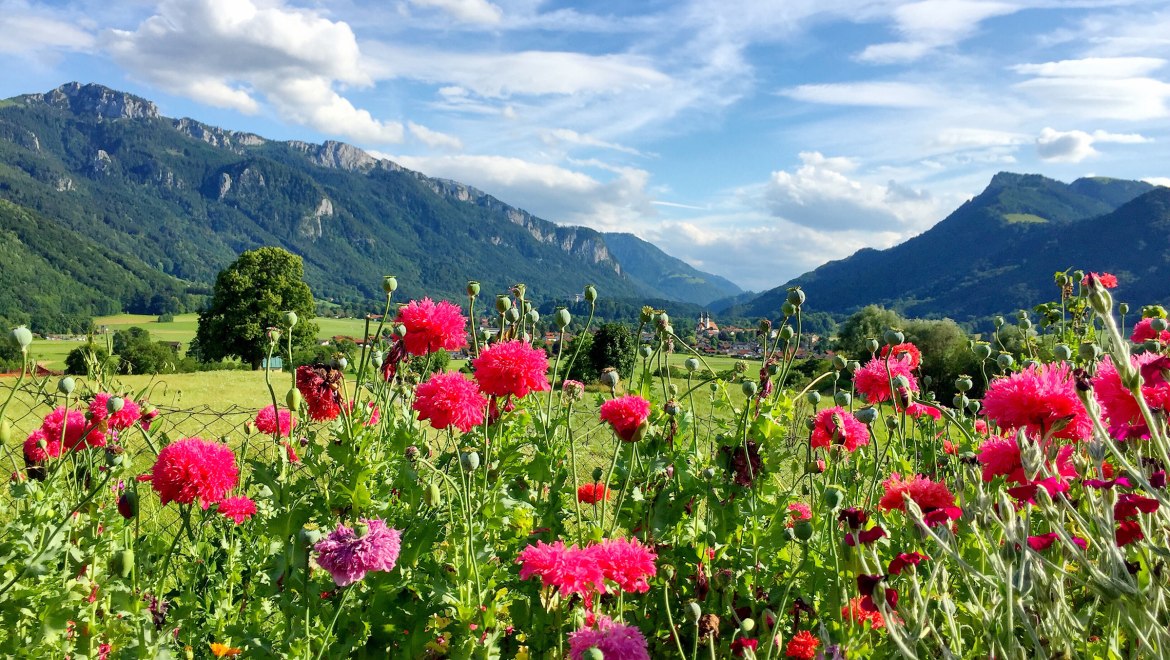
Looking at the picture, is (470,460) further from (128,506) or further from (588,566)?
(128,506)

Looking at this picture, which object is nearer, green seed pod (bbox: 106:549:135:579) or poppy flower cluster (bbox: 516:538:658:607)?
poppy flower cluster (bbox: 516:538:658:607)

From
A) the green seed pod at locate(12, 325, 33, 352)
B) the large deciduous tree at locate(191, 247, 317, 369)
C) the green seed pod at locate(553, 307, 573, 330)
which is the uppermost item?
the green seed pod at locate(553, 307, 573, 330)

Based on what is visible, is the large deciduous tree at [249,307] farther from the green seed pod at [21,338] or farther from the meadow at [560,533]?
the green seed pod at [21,338]

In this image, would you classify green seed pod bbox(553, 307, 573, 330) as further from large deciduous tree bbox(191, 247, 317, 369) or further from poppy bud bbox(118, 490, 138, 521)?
large deciduous tree bbox(191, 247, 317, 369)

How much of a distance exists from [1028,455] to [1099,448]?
14cm

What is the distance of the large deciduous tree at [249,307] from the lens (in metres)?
38.2

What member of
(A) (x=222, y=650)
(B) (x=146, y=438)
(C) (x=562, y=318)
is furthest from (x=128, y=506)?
(C) (x=562, y=318)

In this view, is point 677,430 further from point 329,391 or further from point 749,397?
point 329,391

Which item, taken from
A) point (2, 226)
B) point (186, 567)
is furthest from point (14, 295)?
point (186, 567)

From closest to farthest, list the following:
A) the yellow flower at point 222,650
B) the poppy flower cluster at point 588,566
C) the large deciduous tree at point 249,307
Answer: the poppy flower cluster at point 588,566
the yellow flower at point 222,650
the large deciduous tree at point 249,307

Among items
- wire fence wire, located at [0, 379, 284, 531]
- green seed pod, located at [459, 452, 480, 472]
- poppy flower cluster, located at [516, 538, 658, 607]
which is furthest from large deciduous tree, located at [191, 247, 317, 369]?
poppy flower cluster, located at [516, 538, 658, 607]

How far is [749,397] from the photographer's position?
3830mm

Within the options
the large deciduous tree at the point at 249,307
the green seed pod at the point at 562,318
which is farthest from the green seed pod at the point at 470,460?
the large deciduous tree at the point at 249,307

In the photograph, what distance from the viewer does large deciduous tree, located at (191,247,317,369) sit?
125 feet
